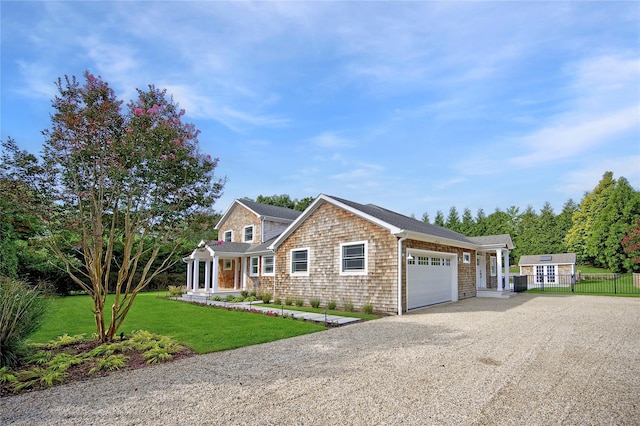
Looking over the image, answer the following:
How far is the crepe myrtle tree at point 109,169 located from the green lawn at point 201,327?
1.45 metres

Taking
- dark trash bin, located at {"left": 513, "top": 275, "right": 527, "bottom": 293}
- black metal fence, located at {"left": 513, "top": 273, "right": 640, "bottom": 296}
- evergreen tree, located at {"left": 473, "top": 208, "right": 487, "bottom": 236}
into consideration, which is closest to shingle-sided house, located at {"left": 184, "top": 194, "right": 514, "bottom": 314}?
dark trash bin, located at {"left": 513, "top": 275, "right": 527, "bottom": 293}

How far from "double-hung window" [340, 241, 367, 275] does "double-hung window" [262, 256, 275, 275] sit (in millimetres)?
6809

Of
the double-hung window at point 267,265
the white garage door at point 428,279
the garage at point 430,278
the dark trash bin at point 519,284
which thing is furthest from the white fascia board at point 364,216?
the dark trash bin at point 519,284

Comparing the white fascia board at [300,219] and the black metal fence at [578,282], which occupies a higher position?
the white fascia board at [300,219]

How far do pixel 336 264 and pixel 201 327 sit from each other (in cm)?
640

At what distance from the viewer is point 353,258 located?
1432 cm

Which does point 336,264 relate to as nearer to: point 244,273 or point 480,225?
point 244,273

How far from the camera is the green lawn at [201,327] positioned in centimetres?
827

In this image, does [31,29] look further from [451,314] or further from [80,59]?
[451,314]

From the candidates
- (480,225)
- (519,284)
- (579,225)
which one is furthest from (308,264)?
(579,225)

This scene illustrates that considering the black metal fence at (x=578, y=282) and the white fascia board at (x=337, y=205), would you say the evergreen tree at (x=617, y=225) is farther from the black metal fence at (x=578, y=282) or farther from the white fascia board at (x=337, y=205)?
the white fascia board at (x=337, y=205)

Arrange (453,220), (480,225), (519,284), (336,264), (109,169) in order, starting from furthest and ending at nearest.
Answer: (453,220)
(480,225)
(519,284)
(336,264)
(109,169)

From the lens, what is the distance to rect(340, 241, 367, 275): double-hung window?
13.9 m

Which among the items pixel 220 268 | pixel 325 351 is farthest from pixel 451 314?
pixel 220 268
